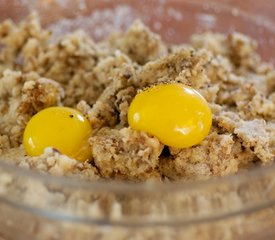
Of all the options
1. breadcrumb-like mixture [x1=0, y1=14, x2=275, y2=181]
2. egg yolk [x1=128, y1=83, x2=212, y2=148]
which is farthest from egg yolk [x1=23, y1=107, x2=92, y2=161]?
egg yolk [x1=128, y1=83, x2=212, y2=148]

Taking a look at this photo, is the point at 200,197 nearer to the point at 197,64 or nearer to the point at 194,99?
the point at 194,99

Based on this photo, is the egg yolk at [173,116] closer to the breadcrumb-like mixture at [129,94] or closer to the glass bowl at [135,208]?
the breadcrumb-like mixture at [129,94]

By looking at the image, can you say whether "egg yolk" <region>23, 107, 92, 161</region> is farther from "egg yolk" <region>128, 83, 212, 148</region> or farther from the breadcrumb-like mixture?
"egg yolk" <region>128, 83, 212, 148</region>

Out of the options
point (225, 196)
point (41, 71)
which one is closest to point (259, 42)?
point (41, 71)

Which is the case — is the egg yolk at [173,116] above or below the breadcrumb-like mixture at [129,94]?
above

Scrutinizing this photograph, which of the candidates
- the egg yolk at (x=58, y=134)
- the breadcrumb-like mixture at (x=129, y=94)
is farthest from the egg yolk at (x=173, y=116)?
the egg yolk at (x=58, y=134)
